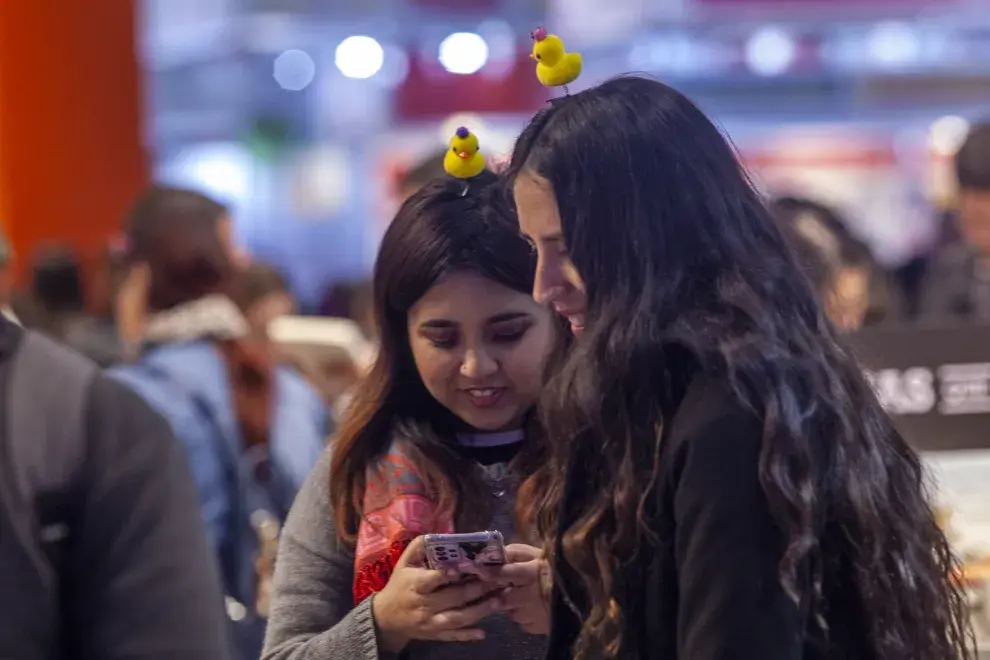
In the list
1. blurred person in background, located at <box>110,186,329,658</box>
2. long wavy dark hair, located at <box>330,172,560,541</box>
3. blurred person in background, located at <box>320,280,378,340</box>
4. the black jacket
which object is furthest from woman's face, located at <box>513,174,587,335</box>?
blurred person in background, located at <box>320,280,378,340</box>

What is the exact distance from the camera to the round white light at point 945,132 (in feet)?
36.6

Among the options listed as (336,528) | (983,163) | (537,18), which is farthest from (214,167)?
(336,528)

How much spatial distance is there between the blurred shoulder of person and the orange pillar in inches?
270

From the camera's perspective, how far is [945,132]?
1125 centimetres

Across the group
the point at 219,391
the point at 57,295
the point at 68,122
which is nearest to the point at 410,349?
the point at 219,391

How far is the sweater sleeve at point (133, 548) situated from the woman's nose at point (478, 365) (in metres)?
0.40

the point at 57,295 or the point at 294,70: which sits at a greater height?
the point at 294,70

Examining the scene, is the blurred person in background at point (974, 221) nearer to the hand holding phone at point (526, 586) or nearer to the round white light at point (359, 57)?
the hand holding phone at point (526, 586)

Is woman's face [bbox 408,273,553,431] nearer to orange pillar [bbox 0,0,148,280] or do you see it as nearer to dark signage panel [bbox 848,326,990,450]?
dark signage panel [bbox 848,326,990,450]

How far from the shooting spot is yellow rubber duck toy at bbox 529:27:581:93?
5.94 ft

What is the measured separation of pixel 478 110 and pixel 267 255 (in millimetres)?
3367

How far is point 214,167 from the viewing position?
1522cm

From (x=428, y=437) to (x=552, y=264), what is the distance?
17.1 inches

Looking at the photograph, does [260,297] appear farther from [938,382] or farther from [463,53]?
[463,53]
